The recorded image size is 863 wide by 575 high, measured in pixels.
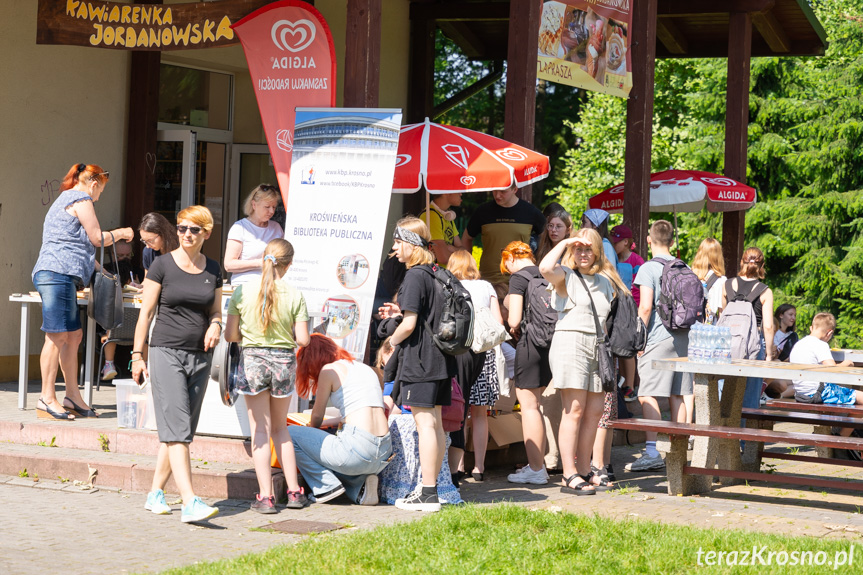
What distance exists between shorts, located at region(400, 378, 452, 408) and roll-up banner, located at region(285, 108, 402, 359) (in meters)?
1.11

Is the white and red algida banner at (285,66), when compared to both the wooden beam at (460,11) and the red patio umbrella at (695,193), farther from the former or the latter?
the wooden beam at (460,11)

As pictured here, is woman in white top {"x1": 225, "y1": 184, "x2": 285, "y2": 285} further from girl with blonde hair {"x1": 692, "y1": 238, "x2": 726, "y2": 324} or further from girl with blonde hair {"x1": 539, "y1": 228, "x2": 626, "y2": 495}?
girl with blonde hair {"x1": 692, "y1": 238, "x2": 726, "y2": 324}

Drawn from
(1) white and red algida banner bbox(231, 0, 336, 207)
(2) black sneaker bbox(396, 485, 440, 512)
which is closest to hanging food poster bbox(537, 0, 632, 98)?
(1) white and red algida banner bbox(231, 0, 336, 207)

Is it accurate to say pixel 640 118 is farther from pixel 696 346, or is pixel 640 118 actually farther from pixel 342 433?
pixel 342 433

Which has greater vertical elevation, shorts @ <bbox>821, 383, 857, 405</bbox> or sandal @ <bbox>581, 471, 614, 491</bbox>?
shorts @ <bbox>821, 383, 857, 405</bbox>

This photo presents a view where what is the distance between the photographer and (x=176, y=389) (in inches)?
241

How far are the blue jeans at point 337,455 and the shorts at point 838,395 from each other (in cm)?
546

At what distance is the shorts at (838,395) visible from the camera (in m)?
10.4

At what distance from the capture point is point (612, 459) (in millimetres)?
9336

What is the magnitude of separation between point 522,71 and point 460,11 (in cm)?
540

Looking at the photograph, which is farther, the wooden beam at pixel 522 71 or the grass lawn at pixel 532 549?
the wooden beam at pixel 522 71

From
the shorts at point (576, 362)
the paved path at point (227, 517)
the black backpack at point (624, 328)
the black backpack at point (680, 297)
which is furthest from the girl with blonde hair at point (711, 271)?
the shorts at point (576, 362)

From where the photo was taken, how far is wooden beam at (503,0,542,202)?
9.99 m

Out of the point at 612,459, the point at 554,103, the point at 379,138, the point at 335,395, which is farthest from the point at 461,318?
the point at 554,103
